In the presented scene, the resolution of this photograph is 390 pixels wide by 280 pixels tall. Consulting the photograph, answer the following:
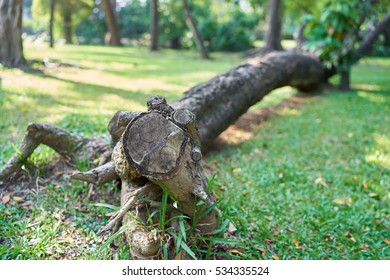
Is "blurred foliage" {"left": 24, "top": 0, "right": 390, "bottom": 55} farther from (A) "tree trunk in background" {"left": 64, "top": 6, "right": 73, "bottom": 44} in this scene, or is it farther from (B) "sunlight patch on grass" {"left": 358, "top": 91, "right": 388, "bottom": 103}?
(B) "sunlight patch on grass" {"left": 358, "top": 91, "right": 388, "bottom": 103}

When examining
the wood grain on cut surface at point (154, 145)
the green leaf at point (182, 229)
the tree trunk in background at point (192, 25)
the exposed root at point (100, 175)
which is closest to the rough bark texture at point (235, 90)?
the exposed root at point (100, 175)

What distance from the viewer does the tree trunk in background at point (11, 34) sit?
6.37 meters

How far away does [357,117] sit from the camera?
5.99m

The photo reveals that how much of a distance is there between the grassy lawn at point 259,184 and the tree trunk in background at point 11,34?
484 millimetres

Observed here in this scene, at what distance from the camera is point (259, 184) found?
11.7 feet

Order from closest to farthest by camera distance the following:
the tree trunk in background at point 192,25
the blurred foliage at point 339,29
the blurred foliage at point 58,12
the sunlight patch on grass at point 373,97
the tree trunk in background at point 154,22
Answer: the blurred foliage at point 339,29 → the sunlight patch on grass at point 373,97 → the tree trunk in background at point 192,25 → the blurred foliage at point 58,12 → the tree trunk in background at point 154,22

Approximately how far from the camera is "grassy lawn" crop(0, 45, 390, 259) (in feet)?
8.29

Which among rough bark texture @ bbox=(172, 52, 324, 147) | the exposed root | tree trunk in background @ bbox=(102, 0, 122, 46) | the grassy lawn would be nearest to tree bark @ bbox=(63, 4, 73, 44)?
tree trunk in background @ bbox=(102, 0, 122, 46)

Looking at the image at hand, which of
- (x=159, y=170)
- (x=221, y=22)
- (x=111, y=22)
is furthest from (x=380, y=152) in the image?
(x=221, y=22)

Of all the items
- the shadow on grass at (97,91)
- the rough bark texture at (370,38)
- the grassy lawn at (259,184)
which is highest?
the rough bark texture at (370,38)

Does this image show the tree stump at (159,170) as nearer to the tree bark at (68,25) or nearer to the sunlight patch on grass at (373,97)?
the sunlight patch on grass at (373,97)

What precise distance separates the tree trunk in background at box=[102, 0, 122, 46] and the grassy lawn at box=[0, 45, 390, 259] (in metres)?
11.6
